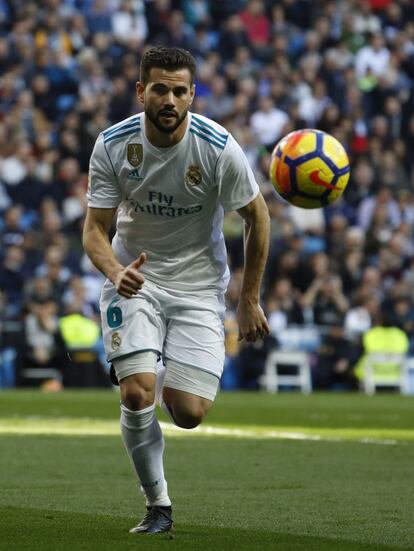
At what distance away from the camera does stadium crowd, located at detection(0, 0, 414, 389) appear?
1992 cm

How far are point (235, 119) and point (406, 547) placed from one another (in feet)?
56.4

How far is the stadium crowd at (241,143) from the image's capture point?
65.4ft

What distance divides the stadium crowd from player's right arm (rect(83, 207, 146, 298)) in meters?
12.8

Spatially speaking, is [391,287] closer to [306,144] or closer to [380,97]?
[380,97]

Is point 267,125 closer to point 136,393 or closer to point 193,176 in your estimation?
point 193,176

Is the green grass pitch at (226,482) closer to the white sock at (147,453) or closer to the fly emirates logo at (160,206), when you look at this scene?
the white sock at (147,453)

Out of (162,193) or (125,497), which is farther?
(125,497)

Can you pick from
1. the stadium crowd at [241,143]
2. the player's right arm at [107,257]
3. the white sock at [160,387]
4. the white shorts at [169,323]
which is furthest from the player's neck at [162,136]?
the stadium crowd at [241,143]

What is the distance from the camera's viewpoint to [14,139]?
2083 centimetres

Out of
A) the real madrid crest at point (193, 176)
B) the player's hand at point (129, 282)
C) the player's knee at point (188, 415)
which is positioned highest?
the real madrid crest at point (193, 176)

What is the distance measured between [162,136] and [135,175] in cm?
22

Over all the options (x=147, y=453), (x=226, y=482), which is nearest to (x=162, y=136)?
(x=147, y=453)

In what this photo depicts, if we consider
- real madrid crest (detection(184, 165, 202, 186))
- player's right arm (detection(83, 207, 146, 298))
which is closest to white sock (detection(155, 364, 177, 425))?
player's right arm (detection(83, 207, 146, 298))

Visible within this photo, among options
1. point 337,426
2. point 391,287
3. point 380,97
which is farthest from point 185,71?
point 380,97
